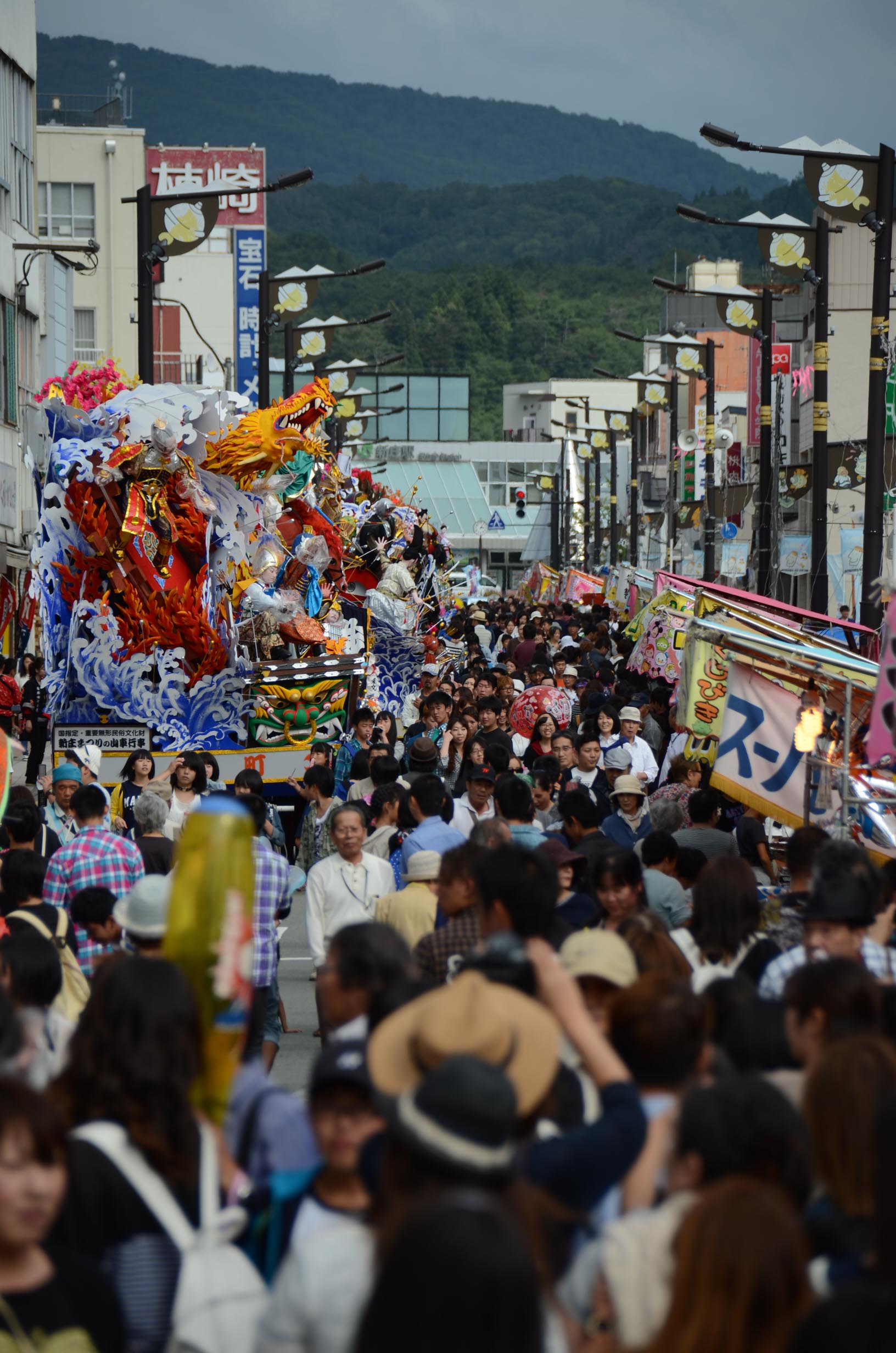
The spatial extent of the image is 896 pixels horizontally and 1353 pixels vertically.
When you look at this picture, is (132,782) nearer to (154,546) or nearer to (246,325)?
(154,546)

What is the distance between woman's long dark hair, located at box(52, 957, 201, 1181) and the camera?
4086 mm

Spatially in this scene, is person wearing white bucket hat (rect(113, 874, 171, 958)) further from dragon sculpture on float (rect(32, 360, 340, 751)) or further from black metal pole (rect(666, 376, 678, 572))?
black metal pole (rect(666, 376, 678, 572))

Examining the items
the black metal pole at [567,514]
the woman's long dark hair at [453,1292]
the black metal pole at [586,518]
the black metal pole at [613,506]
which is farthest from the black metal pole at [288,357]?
the black metal pole at [567,514]

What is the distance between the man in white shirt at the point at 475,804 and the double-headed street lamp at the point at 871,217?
698cm

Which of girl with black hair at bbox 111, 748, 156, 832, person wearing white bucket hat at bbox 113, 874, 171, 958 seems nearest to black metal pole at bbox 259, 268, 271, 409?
girl with black hair at bbox 111, 748, 156, 832

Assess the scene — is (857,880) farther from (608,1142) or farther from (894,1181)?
(894,1181)

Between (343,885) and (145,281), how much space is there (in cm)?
1044

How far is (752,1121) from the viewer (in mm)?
3869

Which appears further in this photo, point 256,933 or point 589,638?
point 589,638

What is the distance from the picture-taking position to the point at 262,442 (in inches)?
639

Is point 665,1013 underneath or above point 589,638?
above

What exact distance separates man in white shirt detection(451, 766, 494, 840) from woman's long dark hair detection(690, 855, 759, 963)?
13.9 feet

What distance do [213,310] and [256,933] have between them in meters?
63.8

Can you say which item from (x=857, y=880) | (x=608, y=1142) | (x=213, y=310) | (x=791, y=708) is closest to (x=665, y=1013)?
(x=608, y=1142)
